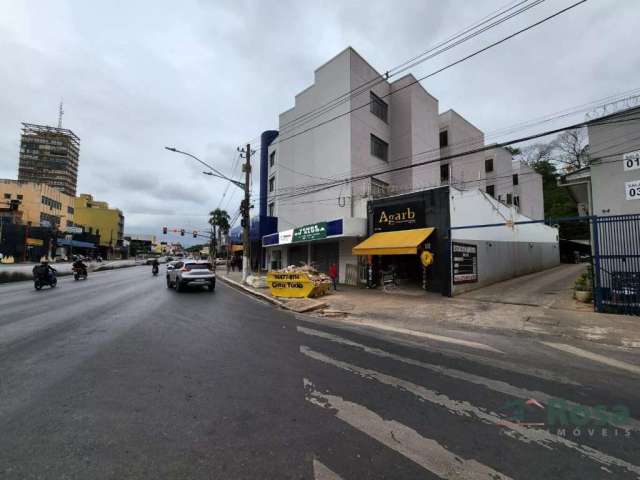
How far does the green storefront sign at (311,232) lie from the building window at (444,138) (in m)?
19.4

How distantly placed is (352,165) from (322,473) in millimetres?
20384

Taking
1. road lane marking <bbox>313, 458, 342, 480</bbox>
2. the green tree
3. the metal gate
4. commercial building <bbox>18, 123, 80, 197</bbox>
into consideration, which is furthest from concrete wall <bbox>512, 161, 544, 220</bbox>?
commercial building <bbox>18, 123, 80, 197</bbox>

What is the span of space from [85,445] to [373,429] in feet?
9.04

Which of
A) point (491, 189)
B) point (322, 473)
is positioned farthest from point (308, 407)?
point (491, 189)

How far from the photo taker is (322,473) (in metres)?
2.44

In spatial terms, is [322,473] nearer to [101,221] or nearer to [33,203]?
[33,203]

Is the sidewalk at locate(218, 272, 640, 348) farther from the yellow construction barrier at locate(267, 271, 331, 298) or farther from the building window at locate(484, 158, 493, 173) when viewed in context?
the building window at locate(484, 158, 493, 173)

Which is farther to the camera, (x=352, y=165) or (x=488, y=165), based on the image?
→ (x=488, y=165)

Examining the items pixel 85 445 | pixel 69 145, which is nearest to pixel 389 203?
pixel 85 445

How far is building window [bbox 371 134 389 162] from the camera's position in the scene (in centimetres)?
2369

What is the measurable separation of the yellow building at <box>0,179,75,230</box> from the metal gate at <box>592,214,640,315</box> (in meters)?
67.3

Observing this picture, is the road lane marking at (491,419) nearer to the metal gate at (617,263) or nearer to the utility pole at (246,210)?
the metal gate at (617,263)

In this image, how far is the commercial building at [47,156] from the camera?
307ft

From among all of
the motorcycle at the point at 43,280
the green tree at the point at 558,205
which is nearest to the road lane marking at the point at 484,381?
the motorcycle at the point at 43,280
